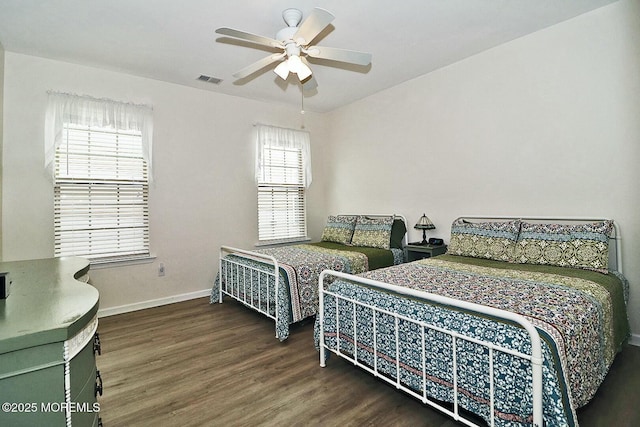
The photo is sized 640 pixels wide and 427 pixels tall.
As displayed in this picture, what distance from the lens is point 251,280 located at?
3289mm

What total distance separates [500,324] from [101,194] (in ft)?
12.7

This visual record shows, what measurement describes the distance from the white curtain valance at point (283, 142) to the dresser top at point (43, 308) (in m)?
3.13

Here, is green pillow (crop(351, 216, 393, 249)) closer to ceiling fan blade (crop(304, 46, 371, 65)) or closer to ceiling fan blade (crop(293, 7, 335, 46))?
ceiling fan blade (crop(304, 46, 371, 65))

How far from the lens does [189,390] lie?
2.09 meters

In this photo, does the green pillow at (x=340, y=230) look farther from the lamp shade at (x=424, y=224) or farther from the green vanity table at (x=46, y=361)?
the green vanity table at (x=46, y=361)

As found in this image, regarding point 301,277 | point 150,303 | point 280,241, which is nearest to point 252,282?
point 301,277

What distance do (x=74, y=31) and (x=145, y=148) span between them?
4.14 ft

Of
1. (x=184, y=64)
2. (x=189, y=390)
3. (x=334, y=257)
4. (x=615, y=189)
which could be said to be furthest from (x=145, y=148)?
(x=615, y=189)

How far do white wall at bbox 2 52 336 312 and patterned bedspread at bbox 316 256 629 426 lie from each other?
2455mm

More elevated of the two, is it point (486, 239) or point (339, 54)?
point (339, 54)

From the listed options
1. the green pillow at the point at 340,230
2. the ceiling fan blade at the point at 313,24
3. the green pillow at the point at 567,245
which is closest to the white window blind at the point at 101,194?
the green pillow at the point at 340,230

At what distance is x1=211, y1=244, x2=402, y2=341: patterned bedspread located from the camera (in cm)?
283

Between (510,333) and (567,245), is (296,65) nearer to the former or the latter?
(510,333)

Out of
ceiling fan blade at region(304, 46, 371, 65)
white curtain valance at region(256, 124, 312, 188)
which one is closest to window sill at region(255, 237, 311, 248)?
white curtain valance at region(256, 124, 312, 188)
